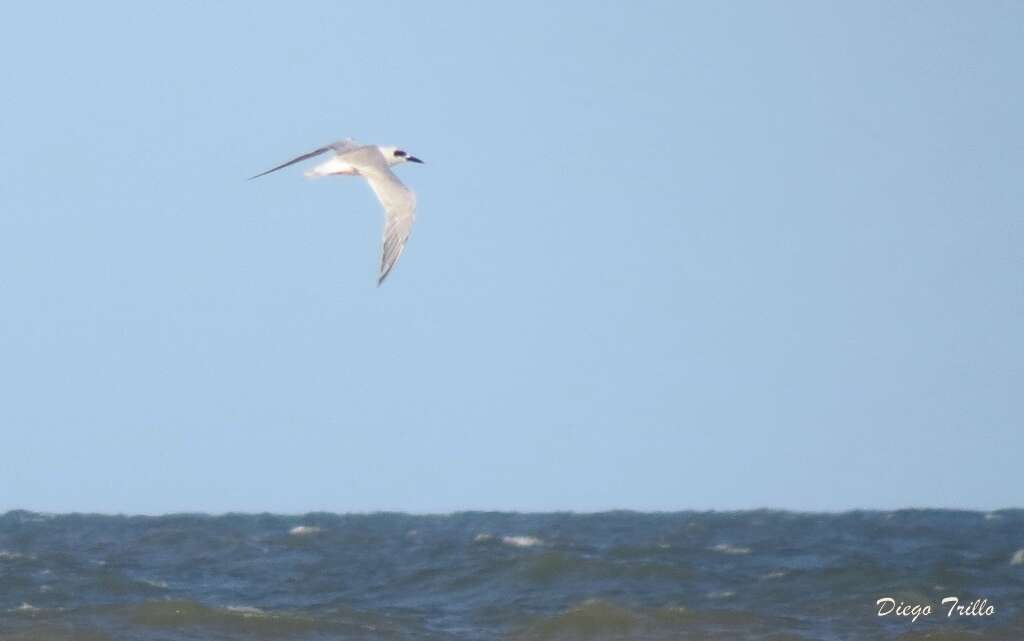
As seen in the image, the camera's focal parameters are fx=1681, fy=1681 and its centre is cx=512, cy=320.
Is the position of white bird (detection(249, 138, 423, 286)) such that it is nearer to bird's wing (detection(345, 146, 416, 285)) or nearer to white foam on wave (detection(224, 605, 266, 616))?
bird's wing (detection(345, 146, 416, 285))

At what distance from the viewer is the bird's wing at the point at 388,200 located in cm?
1435

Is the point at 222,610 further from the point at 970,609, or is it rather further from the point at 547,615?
the point at 970,609

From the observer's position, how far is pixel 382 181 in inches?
597

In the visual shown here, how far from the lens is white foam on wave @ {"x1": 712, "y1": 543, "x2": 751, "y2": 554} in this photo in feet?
76.5

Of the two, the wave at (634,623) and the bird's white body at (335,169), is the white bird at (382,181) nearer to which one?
the bird's white body at (335,169)

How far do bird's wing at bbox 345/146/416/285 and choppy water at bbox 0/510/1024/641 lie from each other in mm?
3889

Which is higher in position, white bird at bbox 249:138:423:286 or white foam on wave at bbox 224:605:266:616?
white bird at bbox 249:138:423:286

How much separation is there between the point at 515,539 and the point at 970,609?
9400 mm

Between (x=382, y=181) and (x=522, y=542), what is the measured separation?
10482 mm

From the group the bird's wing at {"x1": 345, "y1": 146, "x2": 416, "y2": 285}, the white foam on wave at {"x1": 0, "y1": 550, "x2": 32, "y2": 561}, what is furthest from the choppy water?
the bird's wing at {"x1": 345, "y1": 146, "x2": 416, "y2": 285}

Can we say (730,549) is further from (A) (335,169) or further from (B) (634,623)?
(A) (335,169)

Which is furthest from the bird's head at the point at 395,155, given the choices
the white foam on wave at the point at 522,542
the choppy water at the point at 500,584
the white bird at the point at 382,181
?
the white foam on wave at the point at 522,542

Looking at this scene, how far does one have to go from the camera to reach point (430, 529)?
3123cm

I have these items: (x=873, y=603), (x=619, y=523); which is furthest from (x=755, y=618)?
(x=619, y=523)
